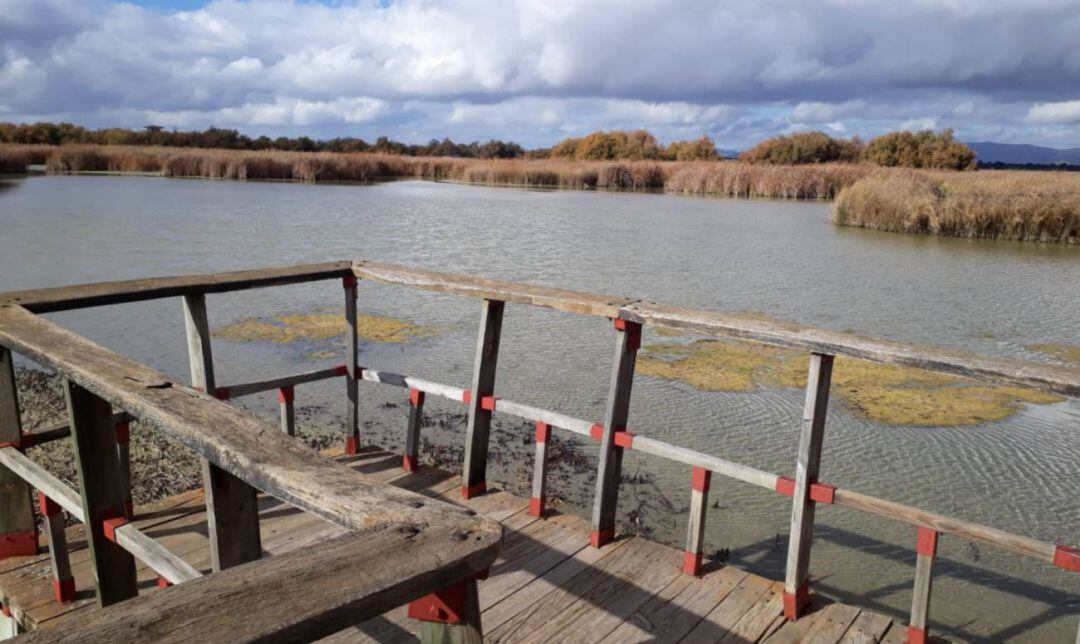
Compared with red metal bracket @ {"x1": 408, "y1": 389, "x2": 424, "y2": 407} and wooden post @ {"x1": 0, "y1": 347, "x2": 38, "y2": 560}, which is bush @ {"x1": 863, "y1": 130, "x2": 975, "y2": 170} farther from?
wooden post @ {"x1": 0, "y1": 347, "x2": 38, "y2": 560}

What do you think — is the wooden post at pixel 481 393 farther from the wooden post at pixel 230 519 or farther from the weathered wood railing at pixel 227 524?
the wooden post at pixel 230 519

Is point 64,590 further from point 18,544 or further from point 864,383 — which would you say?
point 864,383

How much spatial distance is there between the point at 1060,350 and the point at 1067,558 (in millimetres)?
8773

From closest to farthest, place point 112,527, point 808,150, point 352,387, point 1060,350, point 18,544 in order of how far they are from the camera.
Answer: point 112,527
point 18,544
point 352,387
point 1060,350
point 808,150

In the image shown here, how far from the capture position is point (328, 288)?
1320 centimetres

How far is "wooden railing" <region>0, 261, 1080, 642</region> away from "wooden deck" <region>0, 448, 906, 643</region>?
0.39 feet

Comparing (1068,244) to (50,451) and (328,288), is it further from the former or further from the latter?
(50,451)

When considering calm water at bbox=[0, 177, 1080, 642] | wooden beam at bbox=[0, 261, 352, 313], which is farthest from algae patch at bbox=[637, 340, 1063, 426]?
wooden beam at bbox=[0, 261, 352, 313]

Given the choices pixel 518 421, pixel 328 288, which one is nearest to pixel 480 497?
pixel 518 421

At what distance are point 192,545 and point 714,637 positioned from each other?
2170 mm

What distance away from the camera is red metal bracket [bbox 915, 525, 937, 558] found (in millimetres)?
2795

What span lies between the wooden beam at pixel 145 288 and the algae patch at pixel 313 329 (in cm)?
550

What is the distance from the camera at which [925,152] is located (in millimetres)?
50188

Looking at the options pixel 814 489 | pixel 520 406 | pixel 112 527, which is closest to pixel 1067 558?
pixel 814 489
